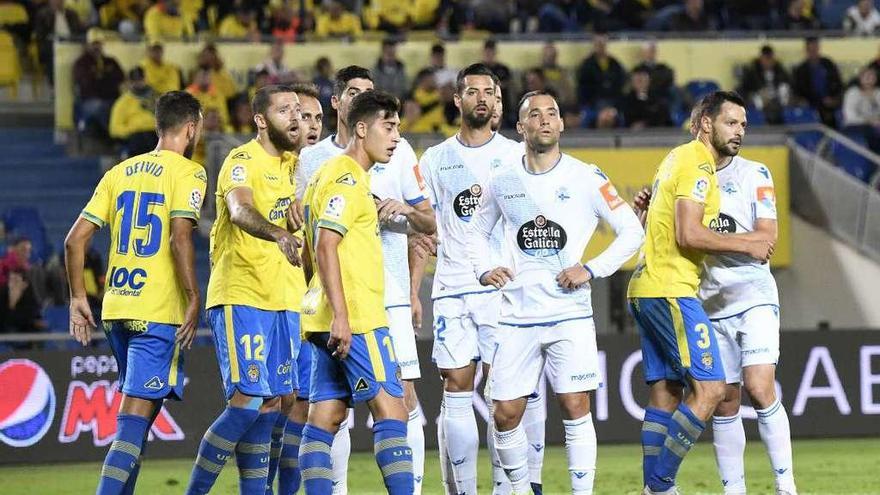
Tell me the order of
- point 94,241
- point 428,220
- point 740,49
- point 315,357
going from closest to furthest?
point 315,357, point 428,220, point 94,241, point 740,49

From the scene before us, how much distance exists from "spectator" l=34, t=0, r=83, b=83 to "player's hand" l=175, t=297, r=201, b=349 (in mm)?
11872

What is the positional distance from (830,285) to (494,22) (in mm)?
5626

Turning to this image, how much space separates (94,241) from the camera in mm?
18062

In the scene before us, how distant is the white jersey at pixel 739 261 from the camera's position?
31.0ft

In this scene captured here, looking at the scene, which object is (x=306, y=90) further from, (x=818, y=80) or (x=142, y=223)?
(x=818, y=80)

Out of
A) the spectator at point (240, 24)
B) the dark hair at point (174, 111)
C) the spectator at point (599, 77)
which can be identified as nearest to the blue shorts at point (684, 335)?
the dark hair at point (174, 111)

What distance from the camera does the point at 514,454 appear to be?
883 cm

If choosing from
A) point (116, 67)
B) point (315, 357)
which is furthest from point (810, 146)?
point (315, 357)

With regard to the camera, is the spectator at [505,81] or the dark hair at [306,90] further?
the spectator at [505,81]

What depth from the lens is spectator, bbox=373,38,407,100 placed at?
18953 millimetres

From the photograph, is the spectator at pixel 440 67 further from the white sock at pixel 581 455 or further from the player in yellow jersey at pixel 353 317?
the player in yellow jersey at pixel 353 317

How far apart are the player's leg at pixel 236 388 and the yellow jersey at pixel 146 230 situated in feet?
1.02

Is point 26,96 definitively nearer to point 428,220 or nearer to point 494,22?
point 494,22

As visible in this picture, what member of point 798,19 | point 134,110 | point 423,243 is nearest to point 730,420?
point 423,243
